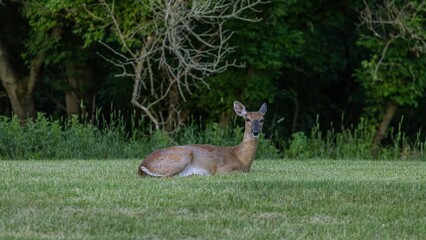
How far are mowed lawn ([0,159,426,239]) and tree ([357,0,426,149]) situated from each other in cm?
1230

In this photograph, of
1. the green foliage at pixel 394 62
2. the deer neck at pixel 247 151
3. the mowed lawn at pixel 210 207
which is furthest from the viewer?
the green foliage at pixel 394 62

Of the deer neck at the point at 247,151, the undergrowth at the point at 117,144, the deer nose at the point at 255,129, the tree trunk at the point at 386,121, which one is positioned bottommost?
the tree trunk at the point at 386,121

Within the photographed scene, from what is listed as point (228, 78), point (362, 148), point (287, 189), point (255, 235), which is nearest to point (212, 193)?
point (287, 189)

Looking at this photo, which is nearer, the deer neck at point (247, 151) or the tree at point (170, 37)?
the deer neck at point (247, 151)

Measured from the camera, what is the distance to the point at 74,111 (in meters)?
29.3

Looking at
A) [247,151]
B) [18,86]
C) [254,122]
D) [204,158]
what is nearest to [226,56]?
[18,86]

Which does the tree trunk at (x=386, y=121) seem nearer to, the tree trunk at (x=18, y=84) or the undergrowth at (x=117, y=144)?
the undergrowth at (x=117, y=144)

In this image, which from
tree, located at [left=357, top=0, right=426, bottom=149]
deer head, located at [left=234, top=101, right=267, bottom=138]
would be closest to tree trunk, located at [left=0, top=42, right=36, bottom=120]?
tree, located at [left=357, top=0, right=426, bottom=149]

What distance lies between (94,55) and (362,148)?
963 cm

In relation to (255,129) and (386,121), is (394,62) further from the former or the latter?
(255,129)

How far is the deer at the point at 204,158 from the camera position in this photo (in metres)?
13.3

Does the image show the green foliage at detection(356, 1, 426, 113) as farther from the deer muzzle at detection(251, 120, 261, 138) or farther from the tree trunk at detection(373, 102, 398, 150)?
the deer muzzle at detection(251, 120, 261, 138)

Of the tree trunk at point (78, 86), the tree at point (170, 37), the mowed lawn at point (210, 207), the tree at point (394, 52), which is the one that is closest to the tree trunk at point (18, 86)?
the tree trunk at point (78, 86)

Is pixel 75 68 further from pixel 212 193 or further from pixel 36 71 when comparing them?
pixel 212 193
